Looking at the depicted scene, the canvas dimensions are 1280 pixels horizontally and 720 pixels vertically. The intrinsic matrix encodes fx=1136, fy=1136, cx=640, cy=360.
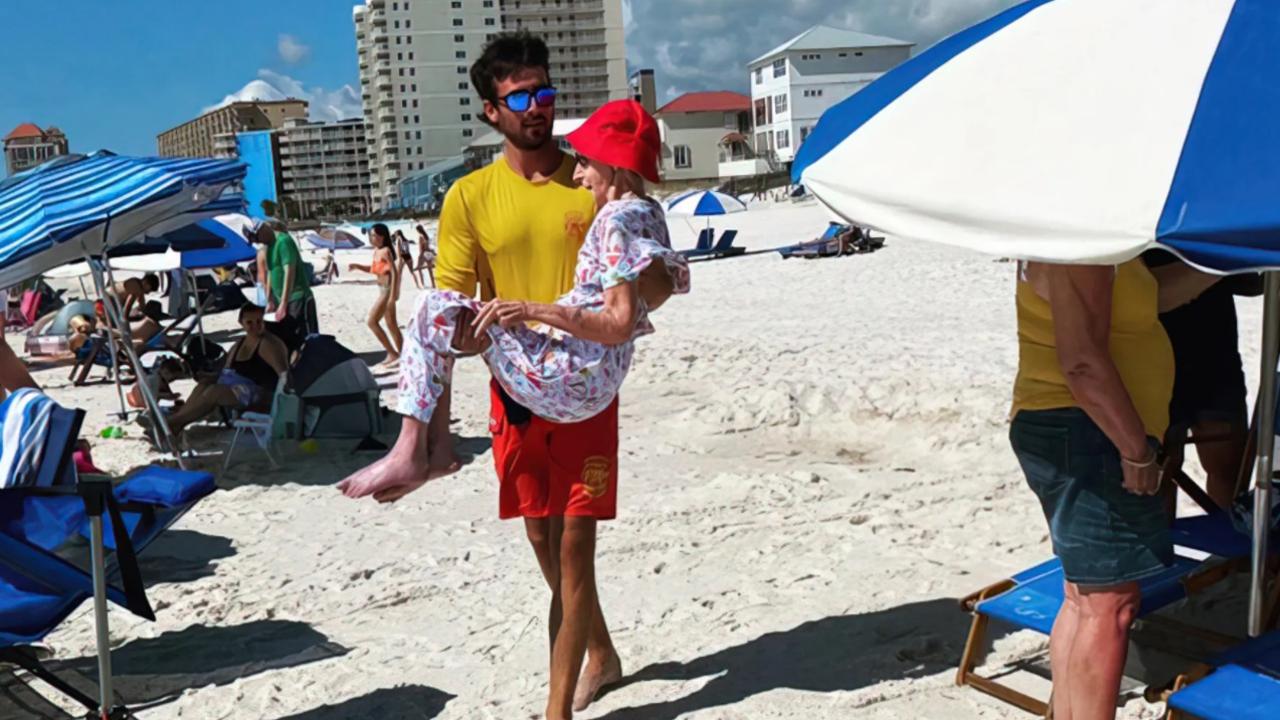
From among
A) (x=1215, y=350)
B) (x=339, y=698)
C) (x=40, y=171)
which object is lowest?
(x=339, y=698)

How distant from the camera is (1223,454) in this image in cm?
400

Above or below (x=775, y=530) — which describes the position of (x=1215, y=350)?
above

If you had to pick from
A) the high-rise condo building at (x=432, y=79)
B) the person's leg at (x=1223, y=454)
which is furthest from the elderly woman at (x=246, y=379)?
the high-rise condo building at (x=432, y=79)

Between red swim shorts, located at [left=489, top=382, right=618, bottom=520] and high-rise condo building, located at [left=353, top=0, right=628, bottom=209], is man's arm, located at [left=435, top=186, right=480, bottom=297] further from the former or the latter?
high-rise condo building, located at [left=353, top=0, right=628, bottom=209]

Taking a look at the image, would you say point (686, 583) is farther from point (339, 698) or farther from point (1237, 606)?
point (1237, 606)

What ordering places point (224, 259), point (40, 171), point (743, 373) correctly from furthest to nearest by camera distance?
1. point (224, 259)
2. point (743, 373)
3. point (40, 171)

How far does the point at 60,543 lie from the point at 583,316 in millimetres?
2127

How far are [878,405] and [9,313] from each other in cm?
1875

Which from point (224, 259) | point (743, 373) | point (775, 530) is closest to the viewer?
point (775, 530)

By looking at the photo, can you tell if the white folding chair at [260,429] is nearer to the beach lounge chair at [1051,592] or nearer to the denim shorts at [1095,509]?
the beach lounge chair at [1051,592]

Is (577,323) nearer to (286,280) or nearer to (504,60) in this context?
(504,60)

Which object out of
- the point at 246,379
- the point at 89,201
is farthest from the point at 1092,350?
the point at 246,379

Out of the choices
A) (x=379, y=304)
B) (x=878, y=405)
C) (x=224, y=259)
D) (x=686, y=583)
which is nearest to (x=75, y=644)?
(x=686, y=583)

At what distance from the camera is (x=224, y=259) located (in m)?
12.3
